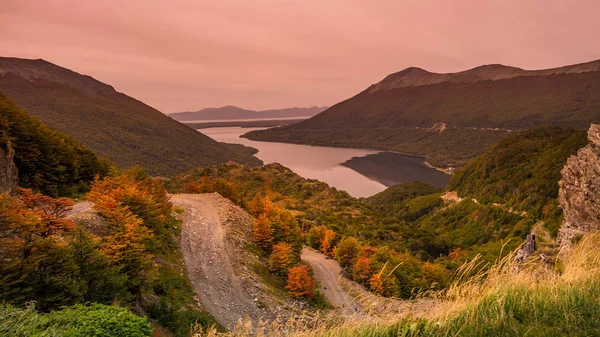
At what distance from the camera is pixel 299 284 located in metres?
20.8

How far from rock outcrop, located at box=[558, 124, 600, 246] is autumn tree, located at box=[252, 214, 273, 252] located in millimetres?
31621

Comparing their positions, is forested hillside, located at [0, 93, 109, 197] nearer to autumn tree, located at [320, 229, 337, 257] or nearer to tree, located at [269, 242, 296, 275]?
tree, located at [269, 242, 296, 275]

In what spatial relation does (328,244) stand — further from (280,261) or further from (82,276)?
(82,276)

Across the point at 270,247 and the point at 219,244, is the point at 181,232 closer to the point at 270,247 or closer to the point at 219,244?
the point at 219,244

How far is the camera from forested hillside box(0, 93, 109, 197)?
1967cm

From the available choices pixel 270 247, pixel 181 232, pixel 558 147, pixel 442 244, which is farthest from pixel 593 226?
pixel 558 147

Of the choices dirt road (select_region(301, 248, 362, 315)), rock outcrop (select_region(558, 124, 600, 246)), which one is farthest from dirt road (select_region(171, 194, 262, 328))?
rock outcrop (select_region(558, 124, 600, 246))

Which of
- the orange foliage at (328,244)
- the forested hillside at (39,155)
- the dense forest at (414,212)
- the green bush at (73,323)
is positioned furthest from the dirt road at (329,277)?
the forested hillside at (39,155)

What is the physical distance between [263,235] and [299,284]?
5.70 meters

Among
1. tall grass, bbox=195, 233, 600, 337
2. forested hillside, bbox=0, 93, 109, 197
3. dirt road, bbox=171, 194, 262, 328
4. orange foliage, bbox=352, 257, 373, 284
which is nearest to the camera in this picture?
tall grass, bbox=195, 233, 600, 337

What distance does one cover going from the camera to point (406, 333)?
404cm

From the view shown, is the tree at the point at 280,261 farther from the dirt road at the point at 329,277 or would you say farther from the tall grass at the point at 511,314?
the tall grass at the point at 511,314

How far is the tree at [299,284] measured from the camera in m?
20.7

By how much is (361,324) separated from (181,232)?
2009 centimetres
